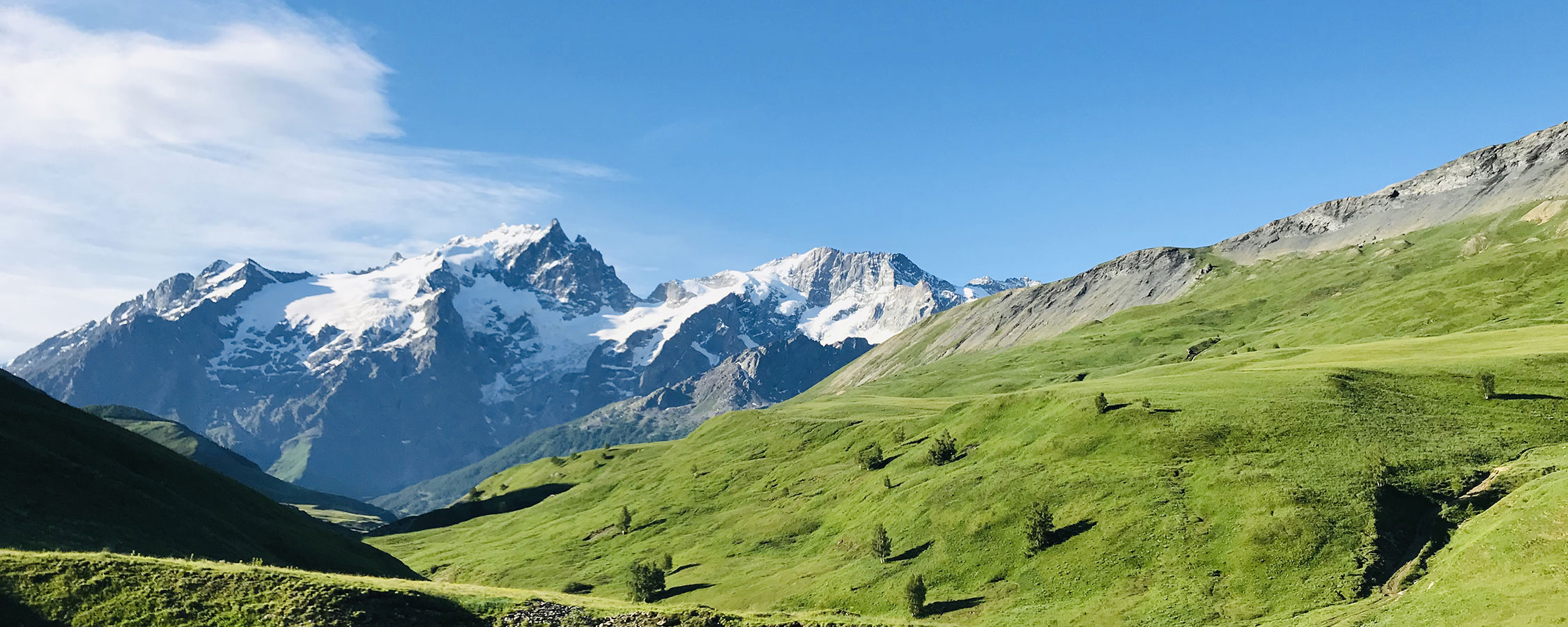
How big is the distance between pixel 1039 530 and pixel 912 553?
15765 mm

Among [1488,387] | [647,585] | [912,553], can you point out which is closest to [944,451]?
[912,553]

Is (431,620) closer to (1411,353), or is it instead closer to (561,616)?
(561,616)

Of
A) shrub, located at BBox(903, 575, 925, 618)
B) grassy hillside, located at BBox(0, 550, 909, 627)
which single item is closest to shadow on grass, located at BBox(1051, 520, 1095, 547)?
shrub, located at BBox(903, 575, 925, 618)

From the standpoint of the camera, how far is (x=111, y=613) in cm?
4269

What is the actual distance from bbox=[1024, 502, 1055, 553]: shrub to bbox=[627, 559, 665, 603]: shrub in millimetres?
49843

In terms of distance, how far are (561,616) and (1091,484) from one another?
185ft

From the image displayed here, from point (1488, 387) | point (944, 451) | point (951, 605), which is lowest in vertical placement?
point (951, 605)

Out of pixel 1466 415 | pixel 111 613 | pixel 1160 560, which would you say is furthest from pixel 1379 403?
pixel 111 613

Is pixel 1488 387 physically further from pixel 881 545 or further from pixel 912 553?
pixel 881 545

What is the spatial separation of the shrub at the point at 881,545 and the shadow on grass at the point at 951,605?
47.9ft

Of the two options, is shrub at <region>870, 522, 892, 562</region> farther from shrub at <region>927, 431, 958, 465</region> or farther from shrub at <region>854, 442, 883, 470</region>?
shrub at <region>854, 442, 883, 470</region>

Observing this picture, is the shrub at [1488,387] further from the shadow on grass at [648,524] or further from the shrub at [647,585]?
the shadow on grass at [648,524]

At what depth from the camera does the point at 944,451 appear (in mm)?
116562

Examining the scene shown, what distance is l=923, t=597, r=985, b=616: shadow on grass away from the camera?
7575 centimetres
